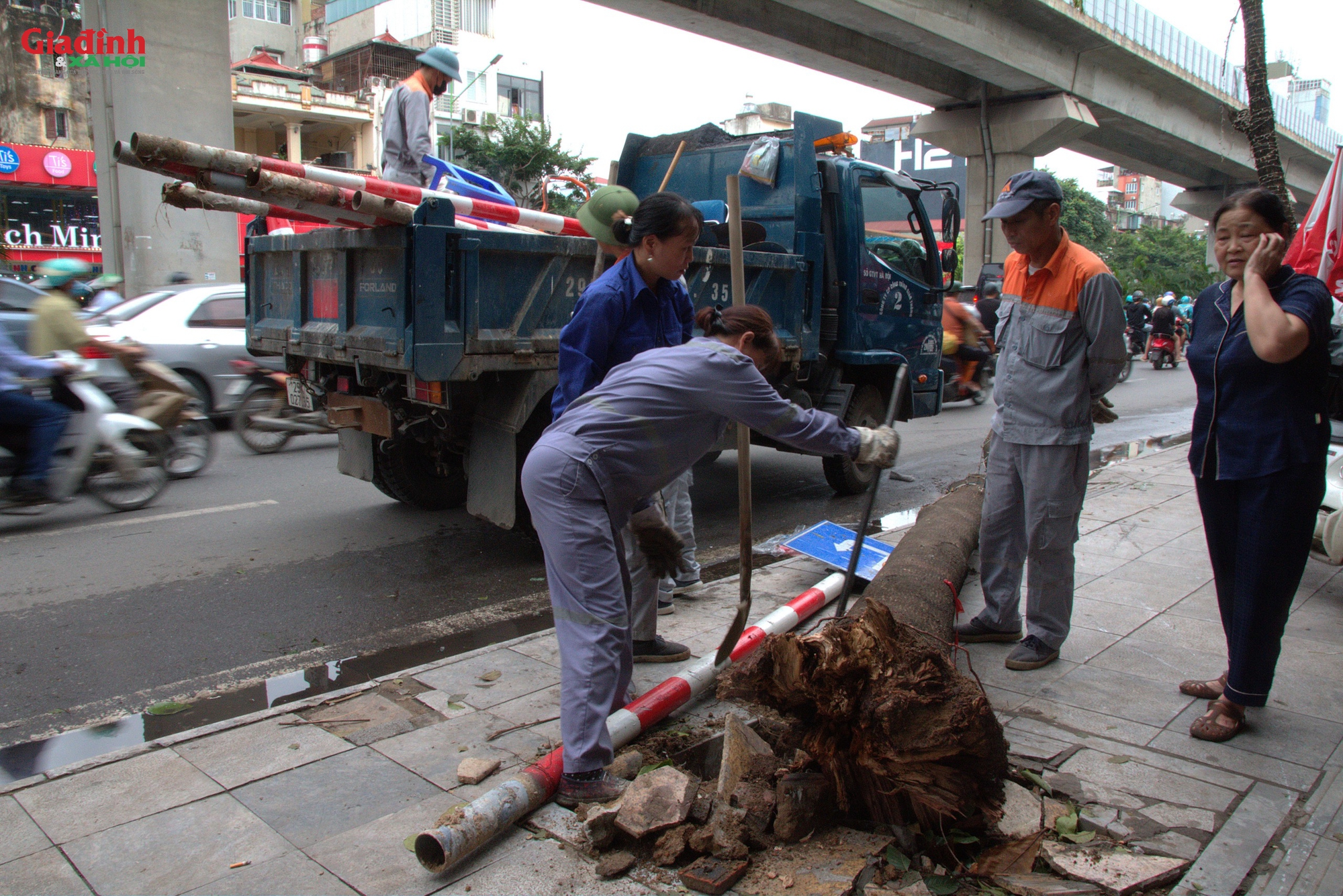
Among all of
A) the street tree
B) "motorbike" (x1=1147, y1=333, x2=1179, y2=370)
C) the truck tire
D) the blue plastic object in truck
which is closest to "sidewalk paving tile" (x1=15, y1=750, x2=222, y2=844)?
the truck tire

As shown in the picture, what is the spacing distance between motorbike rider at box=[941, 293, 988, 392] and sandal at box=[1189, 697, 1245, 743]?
954 centimetres

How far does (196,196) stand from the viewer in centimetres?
509

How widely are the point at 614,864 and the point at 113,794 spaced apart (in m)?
1.54

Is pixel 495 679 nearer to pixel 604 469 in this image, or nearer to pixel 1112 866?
pixel 604 469

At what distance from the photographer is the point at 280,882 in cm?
238

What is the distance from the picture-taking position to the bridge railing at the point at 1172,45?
21.1 m

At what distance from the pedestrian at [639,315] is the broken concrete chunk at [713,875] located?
119 cm

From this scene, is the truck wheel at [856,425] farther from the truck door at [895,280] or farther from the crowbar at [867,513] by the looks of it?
the crowbar at [867,513]

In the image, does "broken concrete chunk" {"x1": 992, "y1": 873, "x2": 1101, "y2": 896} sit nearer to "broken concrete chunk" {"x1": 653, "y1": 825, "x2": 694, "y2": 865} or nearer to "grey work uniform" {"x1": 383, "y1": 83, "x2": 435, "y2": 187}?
"broken concrete chunk" {"x1": 653, "y1": 825, "x2": 694, "y2": 865}

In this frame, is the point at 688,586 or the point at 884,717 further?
the point at 688,586

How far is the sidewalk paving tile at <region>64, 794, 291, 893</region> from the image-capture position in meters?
2.39

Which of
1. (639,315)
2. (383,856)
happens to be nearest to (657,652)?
(639,315)

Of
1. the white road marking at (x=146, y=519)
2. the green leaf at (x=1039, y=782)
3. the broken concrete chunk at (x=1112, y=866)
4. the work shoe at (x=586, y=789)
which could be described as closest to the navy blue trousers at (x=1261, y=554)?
the green leaf at (x=1039, y=782)

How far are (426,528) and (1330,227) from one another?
531 cm
